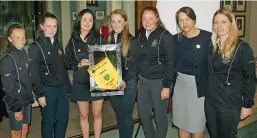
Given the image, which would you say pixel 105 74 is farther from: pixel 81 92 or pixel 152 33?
pixel 152 33

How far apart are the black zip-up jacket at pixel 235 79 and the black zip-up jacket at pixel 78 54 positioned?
3.83 feet

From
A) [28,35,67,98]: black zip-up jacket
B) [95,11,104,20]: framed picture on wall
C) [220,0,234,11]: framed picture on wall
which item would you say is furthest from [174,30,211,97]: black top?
[95,11,104,20]: framed picture on wall

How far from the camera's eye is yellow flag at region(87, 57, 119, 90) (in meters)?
2.85

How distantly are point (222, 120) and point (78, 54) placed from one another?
4.75 ft

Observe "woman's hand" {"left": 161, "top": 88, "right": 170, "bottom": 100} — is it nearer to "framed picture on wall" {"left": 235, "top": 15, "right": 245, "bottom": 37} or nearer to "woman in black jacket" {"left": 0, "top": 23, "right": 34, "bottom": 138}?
"woman in black jacket" {"left": 0, "top": 23, "right": 34, "bottom": 138}

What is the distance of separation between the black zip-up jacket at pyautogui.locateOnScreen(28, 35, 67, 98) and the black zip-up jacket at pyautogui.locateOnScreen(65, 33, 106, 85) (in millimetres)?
96

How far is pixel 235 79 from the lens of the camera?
241 centimetres

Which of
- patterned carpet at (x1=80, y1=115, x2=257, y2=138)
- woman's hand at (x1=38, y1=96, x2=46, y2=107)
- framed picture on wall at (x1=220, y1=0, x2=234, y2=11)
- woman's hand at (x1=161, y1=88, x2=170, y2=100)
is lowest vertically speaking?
patterned carpet at (x1=80, y1=115, x2=257, y2=138)

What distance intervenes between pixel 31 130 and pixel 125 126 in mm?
1590

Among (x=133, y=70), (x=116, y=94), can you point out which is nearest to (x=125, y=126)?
(x=116, y=94)

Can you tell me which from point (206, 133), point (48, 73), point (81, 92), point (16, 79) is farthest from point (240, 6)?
point (16, 79)

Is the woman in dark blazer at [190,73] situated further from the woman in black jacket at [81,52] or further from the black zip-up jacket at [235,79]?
the woman in black jacket at [81,52]

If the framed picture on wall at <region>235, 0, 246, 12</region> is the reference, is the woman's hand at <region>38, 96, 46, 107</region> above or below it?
below

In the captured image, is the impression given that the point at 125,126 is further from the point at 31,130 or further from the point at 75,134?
the point at 31,130
